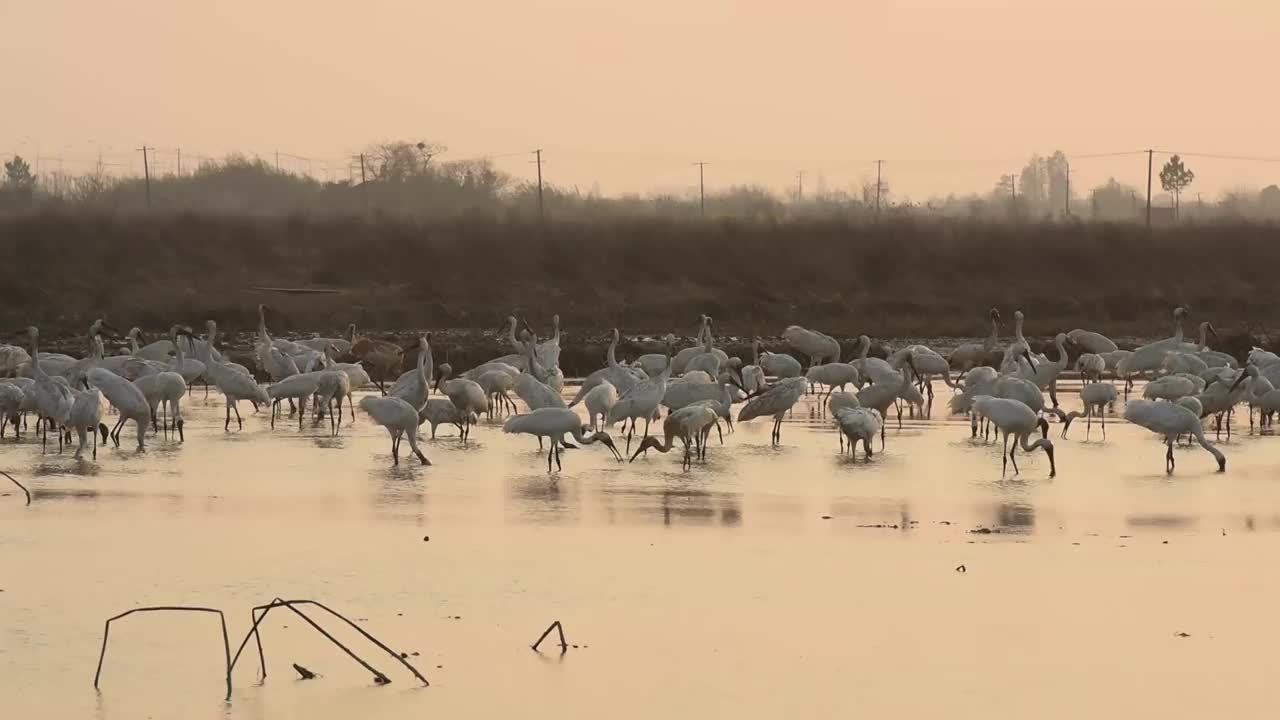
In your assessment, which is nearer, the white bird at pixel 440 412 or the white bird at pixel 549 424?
the white bird at pixel 549 424

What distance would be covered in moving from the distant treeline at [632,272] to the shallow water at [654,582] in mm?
25606

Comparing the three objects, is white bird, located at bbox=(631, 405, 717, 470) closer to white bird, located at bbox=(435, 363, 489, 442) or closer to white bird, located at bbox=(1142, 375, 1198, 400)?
white bird, located at bbox=(435, 363, 489, 442)

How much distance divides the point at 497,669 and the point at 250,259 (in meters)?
42.8

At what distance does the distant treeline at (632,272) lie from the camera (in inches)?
1775

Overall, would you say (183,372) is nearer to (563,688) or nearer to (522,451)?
(522,451)

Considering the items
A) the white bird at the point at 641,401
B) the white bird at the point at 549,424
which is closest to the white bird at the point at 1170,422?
the white bird at the point at 641,401

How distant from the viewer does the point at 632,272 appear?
2023 inches

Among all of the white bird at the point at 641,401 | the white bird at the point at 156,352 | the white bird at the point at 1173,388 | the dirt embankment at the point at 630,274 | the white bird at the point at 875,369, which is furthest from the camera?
the dirt embankment at the point at 630,274

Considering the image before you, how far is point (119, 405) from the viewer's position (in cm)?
1872

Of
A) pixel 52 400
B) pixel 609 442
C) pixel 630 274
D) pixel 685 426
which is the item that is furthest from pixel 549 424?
pixel 630 274

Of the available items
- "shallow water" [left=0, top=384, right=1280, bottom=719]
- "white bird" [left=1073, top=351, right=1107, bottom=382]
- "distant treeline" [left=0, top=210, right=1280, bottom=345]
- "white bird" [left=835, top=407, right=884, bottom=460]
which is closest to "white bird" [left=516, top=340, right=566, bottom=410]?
"shallow water" [left=0, top=384, right=1280, bottom=719]

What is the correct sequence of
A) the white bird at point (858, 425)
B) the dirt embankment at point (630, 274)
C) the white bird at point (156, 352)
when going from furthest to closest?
the dirt embankment at point (630, 274) → the white bird at point (156, 352) → the white bird at point (858, 425)

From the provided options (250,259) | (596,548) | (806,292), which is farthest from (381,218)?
(596,548)

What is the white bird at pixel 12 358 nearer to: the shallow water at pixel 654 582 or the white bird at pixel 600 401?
the shallow water at pixel 654 582
